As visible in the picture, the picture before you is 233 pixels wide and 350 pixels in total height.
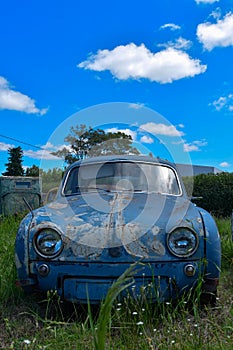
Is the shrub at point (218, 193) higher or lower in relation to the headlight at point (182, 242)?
higher

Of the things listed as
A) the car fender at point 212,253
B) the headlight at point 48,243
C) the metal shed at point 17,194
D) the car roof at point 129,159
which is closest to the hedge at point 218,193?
the metal shed at point 17,194

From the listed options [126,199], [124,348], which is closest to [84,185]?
[126,199]

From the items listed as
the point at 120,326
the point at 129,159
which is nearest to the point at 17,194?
the point at 129,159

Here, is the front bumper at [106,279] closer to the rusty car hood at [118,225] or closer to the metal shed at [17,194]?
the rusty car hood at [118,225]

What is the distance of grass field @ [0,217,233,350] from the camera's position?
1987mm

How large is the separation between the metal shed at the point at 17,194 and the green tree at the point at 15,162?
107 feet

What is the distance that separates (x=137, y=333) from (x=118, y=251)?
0.56m

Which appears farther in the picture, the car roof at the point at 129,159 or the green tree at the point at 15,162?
the green tree at the point at 15,162

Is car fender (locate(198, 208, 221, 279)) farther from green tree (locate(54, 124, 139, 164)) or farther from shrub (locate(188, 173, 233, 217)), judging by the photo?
shrub (locate(188, 173, 233, 217))

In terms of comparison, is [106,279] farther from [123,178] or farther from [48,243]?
[123,178]

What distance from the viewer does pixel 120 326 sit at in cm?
222

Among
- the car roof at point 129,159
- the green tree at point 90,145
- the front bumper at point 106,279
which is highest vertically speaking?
the green tree at point 90,145

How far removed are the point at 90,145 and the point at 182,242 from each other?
13.7ft

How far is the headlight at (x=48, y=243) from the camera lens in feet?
8.20
